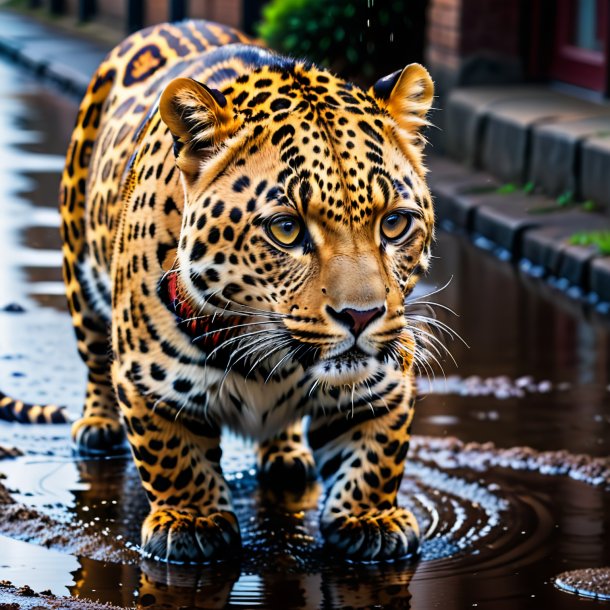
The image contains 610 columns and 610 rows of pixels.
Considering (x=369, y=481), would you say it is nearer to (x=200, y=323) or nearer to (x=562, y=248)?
(x=200, y=323)

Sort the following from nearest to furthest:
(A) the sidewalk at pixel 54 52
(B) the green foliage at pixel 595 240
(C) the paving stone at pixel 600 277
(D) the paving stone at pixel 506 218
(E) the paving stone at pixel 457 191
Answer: (C) the paving stone at pixel 600 277, (B) the green foliage at pixel 595 240, (D) the paving stone at pixel 506 218, (E) the paving stone at pixel 457 191, (A) the sidewalk at pixel 54 52

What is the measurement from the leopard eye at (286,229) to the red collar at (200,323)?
0.32 meters

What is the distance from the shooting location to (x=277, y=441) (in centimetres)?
598

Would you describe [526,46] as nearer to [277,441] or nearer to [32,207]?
[32,207]

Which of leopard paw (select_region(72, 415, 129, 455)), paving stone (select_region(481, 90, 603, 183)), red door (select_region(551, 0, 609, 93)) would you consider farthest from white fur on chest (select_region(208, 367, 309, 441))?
red door (select_region(551, 0, 609, 93))

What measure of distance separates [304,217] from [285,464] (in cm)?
171

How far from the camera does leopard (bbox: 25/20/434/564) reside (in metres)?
4.37

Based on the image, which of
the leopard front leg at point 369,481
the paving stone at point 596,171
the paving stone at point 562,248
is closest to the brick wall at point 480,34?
the paving stone at point 596,171

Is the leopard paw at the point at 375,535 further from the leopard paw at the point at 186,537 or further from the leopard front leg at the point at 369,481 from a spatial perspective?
the leopard paw at the point at 186,537

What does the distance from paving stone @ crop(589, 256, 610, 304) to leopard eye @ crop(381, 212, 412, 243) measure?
14.5ft

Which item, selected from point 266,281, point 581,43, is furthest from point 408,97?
point 581,43

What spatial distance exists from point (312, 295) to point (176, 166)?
Answer: 66cm

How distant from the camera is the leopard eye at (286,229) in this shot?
4.38m

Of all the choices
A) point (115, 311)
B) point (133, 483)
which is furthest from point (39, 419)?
point (115, 311)
